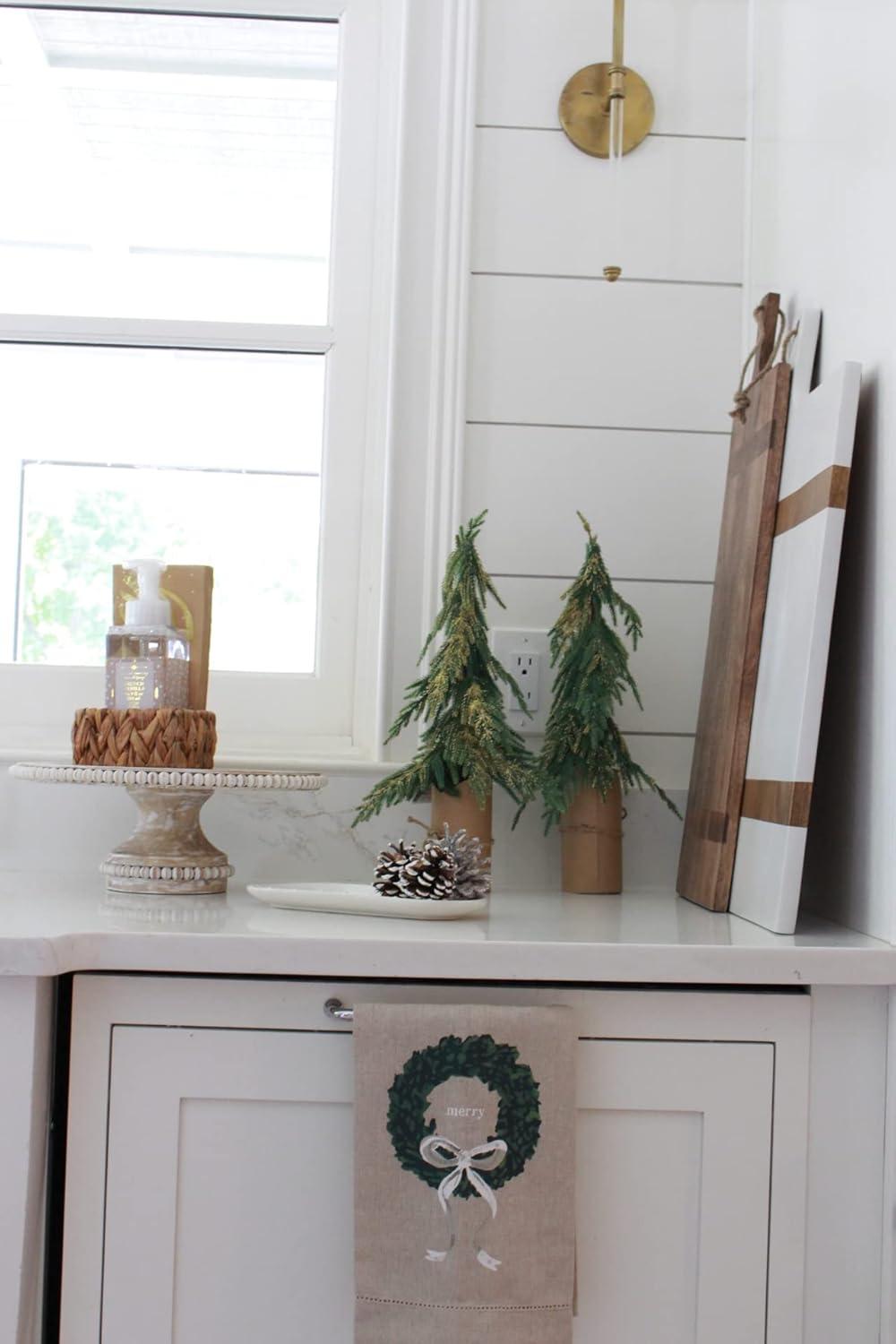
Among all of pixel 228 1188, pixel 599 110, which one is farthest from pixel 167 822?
pixel 599 110

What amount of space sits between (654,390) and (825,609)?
1.70ft

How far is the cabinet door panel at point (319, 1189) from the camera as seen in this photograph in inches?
37.3

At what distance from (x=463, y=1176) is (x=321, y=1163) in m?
0.11

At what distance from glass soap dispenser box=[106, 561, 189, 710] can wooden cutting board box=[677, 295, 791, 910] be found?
0.55 m

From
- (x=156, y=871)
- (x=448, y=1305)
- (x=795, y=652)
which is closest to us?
(x=448, y=1305)

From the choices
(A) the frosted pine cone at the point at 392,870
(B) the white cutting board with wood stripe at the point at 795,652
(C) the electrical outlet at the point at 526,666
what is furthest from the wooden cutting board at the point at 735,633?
(A) the frosted pine cone at the point at 392,870

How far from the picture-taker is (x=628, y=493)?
4.86 feet

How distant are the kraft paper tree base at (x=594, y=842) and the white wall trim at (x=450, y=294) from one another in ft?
0.95

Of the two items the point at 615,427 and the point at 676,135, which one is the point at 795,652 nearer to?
the point at 615,427

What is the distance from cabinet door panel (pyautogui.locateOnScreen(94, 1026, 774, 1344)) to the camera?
37.3 inches

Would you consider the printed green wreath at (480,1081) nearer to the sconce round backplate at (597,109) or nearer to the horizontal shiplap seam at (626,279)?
the horizontal shiplap seam at (626,279)

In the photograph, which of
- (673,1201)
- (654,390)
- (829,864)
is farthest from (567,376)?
(673,1201)

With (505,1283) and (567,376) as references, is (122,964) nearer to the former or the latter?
(505,1283)

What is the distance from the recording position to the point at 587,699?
1.30 m
